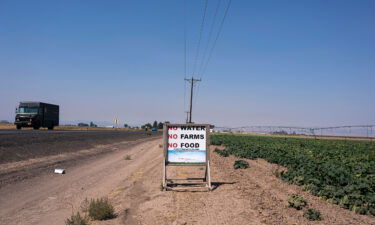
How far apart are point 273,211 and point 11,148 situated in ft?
61.7

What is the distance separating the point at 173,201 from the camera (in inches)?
348

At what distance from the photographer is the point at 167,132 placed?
10719mm

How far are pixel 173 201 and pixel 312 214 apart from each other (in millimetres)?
3581

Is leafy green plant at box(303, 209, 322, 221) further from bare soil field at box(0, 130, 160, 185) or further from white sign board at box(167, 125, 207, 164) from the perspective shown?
bare soil field at box(0, 130, 160, 185)

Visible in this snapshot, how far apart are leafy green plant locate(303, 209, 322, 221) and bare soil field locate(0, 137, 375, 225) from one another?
103 millimetres

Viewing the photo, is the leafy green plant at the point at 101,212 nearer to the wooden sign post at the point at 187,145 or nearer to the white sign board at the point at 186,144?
the wooden sign post at the point at 187,145

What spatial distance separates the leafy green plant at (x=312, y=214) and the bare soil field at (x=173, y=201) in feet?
0.34

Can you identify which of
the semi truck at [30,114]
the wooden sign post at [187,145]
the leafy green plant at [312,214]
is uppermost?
the semi truck at [30,114]

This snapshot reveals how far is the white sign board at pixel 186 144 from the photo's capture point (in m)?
10.7

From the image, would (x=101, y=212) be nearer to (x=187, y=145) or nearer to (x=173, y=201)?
(x=173, y=201)

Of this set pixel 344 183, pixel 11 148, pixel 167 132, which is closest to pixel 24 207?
pixel 167 132

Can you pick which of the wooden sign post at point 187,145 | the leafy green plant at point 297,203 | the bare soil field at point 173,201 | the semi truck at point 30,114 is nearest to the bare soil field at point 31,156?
the bare soil field at point 173,201

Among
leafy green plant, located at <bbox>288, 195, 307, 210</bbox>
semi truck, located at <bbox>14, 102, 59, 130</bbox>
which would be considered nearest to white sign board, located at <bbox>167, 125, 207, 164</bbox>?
leafy green plant, located at <bbox>288, 195, 307, 210</bbox>

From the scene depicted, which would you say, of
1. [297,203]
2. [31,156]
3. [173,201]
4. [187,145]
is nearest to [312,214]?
[297,203]
